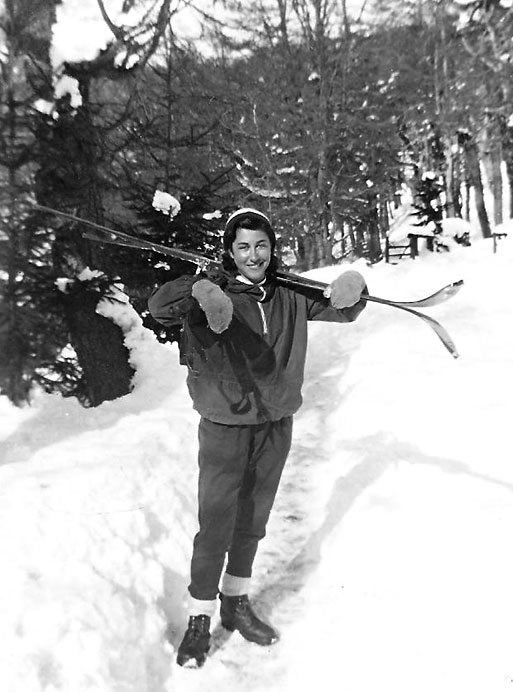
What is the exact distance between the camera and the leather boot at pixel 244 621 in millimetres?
2854

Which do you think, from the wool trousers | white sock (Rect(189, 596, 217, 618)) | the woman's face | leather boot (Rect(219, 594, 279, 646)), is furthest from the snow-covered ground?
the woman's face

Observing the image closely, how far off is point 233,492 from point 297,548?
1289mm

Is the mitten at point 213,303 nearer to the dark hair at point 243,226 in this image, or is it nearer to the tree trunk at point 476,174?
the dark hair at point 243,226

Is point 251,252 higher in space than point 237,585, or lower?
higher

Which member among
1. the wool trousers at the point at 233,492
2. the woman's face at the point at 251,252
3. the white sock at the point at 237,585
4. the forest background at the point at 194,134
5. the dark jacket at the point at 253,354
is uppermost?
the forest background at the point at 194,134

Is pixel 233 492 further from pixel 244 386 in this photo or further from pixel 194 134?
pixel 194 134

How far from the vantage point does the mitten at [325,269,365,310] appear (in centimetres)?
250

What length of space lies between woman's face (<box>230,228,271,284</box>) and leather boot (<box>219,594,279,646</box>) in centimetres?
174

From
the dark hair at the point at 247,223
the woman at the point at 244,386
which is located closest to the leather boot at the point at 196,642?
the woman at the point at 244,386

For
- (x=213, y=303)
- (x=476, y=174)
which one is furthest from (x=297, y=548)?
(x=476, y=174)

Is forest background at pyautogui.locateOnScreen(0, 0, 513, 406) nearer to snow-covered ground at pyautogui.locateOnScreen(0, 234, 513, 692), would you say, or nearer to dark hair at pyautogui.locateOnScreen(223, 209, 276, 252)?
A: snow-covered ground at pyautogui.locateOnScreen(0, 234, 513, 692)

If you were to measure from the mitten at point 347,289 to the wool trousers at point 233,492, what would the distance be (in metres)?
0.73

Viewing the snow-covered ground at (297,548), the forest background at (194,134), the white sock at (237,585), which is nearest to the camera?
the snow-covered ground at (297,548)

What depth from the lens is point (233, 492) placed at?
8.89 ft
